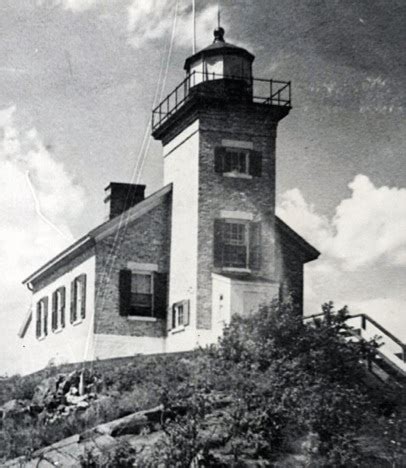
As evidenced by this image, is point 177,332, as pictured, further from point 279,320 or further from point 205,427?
point 205,427

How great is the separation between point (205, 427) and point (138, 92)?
6792 millimetres

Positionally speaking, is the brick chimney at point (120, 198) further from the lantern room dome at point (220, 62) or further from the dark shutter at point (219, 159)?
the lantern room dome at point (220, 62)

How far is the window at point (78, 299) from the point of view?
876 inches

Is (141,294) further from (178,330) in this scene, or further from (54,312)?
(54,312)

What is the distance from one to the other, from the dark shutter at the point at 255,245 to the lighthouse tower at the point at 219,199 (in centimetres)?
2

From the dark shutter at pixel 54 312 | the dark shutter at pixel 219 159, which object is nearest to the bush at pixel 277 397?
the dark shutter at pixel 219 159

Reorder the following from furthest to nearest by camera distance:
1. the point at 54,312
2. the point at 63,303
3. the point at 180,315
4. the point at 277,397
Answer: the point at 54,312 → the point at 63,303 → the point at 180,315 → the point at 277,397

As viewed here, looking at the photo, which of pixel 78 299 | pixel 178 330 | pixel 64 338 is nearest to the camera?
pixel 178 330

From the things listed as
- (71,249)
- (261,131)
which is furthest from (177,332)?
(261,131)

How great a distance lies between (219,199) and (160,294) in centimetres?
254

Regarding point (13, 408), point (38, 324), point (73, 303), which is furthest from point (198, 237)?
point (38, 324)

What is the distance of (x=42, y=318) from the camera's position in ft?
85.6

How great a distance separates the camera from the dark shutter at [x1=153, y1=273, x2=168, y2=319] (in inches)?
859

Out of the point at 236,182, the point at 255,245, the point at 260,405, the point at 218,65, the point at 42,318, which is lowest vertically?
the point at 260,405
